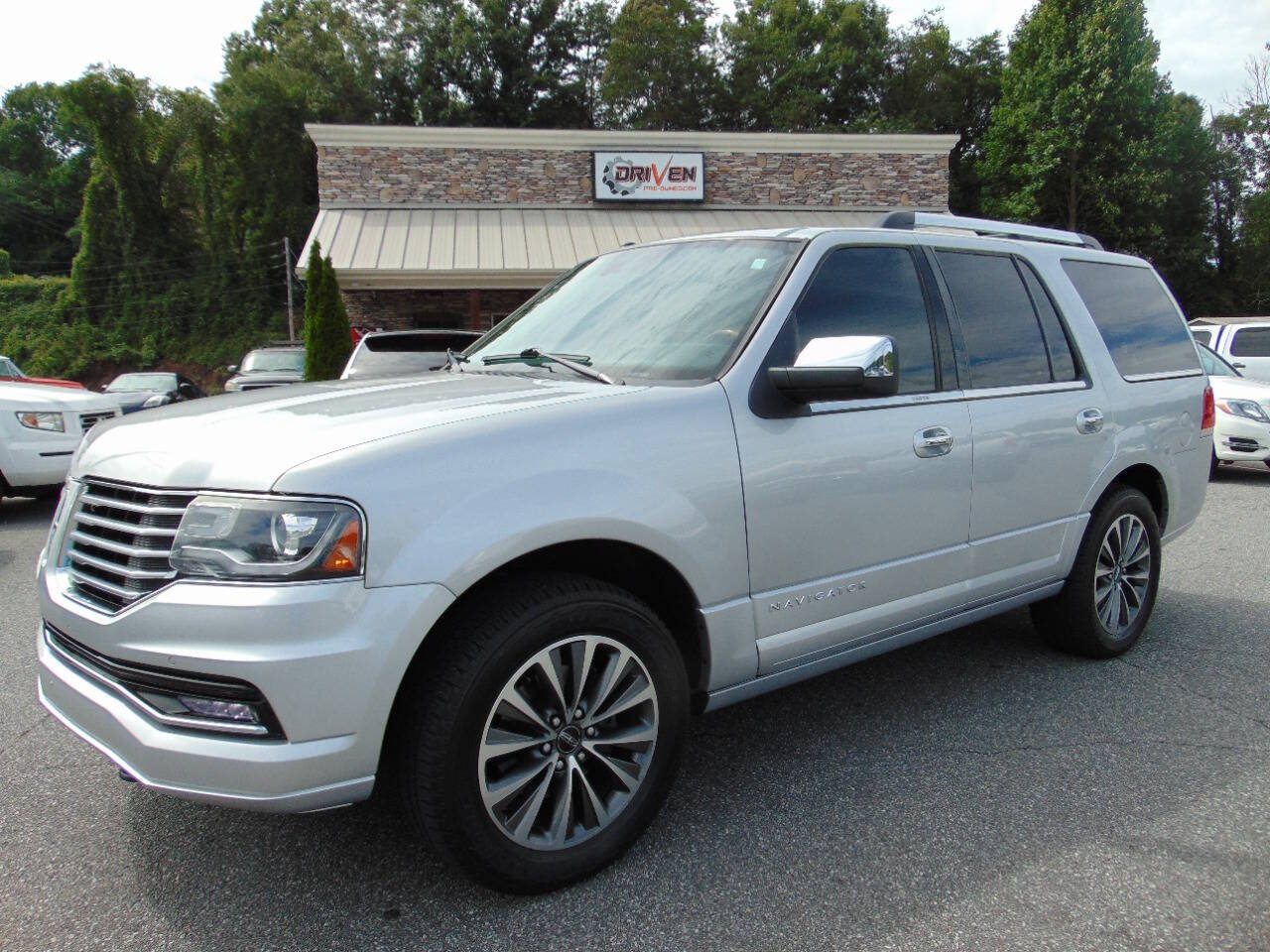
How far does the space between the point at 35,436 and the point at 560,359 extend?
7.33 m

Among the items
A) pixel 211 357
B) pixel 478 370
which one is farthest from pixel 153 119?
pixel 478 370

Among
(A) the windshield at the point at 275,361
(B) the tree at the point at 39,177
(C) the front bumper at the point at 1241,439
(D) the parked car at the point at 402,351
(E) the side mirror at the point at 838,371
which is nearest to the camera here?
(E) the side mirror at the point at 838,371

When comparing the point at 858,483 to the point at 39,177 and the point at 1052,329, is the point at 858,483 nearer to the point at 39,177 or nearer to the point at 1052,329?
the point at 1052,329

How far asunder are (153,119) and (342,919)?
47229 mm

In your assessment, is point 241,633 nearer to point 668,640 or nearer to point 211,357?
point 668,640

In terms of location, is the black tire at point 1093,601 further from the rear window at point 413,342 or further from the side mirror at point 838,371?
the rear window at point 413,342

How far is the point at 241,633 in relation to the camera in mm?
1968

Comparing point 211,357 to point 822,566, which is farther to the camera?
point 211,357

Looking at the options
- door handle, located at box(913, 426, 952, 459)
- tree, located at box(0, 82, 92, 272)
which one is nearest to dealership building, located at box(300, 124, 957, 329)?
door handle, located at box(913, 426, 952, 459)

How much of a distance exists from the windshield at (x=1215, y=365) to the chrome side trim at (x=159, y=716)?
11.8 meters

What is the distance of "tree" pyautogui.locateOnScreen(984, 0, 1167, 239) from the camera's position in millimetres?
31141

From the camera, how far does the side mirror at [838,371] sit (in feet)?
8.67

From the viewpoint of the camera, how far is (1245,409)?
10.1m

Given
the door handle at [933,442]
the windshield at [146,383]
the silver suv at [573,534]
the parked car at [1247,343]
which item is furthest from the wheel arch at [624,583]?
the windshield at [146,383]
